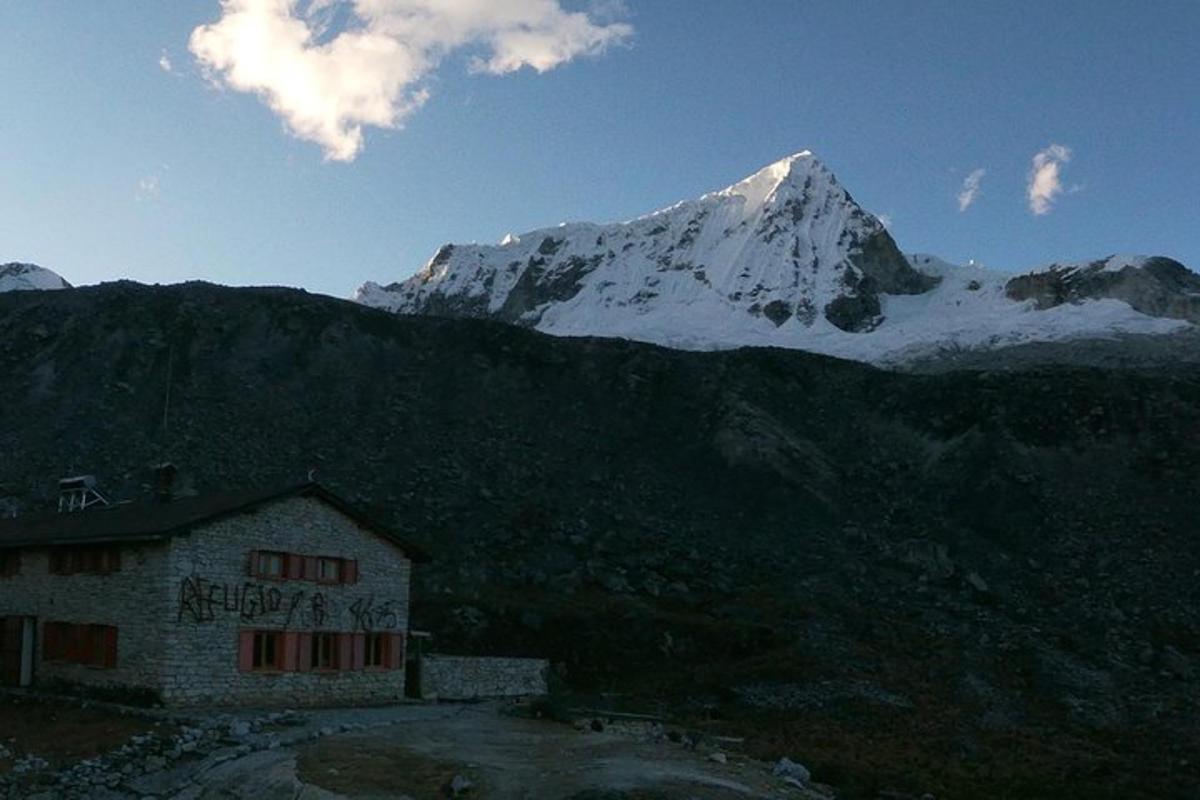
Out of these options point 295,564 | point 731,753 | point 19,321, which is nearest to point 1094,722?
point 731,753

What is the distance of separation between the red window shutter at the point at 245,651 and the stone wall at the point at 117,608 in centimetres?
226

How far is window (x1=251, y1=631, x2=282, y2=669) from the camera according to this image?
31.5 metres

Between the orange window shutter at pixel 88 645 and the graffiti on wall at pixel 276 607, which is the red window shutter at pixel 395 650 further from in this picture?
the orange window shutter at pixel 88 645

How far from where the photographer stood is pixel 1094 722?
41.2 metres

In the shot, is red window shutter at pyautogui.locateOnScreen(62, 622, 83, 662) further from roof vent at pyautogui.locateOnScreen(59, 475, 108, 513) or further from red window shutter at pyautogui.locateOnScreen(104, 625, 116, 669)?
roof vent at pyautogui.locateOnScreen(59, 475, 108, 513)

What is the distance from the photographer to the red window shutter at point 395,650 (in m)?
35.9

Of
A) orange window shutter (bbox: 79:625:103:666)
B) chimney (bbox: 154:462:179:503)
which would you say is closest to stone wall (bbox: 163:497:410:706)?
orange window shutter (bbox: 79:625:103:666)

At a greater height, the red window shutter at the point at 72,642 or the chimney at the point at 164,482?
the chimney at the point at 164,482

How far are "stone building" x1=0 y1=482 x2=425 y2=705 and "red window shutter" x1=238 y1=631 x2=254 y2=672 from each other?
3 cm

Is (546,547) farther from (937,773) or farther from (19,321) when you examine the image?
(19,321)

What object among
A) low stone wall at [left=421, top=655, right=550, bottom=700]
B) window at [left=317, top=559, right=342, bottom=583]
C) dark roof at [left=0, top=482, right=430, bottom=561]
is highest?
dark roof at [left=0, top=482, right=430, bottom=561]

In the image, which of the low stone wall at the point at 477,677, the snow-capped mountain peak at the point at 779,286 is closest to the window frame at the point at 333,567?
the low stone wall at the point at 477,677

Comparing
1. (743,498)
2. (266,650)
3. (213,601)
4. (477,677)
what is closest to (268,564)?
(213,601)

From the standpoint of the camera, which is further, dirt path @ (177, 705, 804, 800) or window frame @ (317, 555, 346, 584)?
window frame @ (317, 555, 346, 584)
